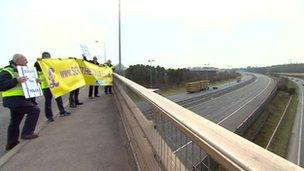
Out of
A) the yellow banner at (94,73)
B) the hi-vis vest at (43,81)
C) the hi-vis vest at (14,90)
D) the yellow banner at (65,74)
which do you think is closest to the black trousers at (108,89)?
the yellow banner at (94,73)

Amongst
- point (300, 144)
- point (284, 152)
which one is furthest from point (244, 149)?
point (300, 144)

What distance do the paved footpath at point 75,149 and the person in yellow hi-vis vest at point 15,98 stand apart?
345 mm

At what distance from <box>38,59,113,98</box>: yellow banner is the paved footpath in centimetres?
109

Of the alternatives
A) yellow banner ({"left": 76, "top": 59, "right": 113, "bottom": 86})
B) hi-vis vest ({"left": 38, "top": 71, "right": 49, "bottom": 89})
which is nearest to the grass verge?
yellow banner ({"left": 76, "top": 59, "right": 113, "bottom": 86})

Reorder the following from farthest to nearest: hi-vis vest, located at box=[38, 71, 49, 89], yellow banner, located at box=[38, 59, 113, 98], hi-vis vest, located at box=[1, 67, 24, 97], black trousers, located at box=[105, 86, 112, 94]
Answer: black trousers, located at box=[105, 86, 112, 94] < yellow banner, located at box=[38, 59, 113, 98] < hi-vis vest, located at box=[38, 71, 49, 89] < hi-vis vest, located at box=[1, 67, 24, 97]

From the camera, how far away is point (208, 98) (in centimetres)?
9238

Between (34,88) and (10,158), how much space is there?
6.79 feet

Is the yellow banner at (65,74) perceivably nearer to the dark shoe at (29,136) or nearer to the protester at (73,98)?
the protester at (73,98)

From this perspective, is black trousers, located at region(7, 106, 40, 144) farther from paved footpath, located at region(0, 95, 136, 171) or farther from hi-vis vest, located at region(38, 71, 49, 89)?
hi-vis vest, located at region(38, 71, 49, 89)

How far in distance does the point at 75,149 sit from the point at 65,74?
20.2 feet

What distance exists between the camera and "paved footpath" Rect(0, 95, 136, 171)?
8.83 metres

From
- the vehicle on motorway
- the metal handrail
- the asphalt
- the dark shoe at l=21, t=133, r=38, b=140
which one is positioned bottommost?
the asphalt

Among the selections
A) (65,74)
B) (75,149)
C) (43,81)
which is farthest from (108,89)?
(75,149)

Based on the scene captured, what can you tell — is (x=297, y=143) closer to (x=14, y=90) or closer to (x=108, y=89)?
(x=108, y=89)
